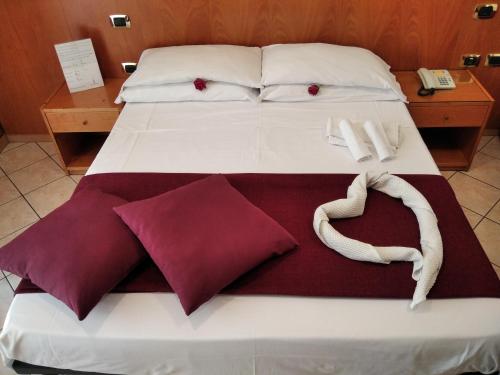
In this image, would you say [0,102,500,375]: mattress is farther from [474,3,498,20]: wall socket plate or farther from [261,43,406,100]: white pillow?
[474,3,498,20]: wall socket plate

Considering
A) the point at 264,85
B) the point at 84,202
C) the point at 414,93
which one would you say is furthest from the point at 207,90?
the point at 414,93

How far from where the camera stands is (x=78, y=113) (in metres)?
2.14

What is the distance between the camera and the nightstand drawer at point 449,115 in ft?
6.73

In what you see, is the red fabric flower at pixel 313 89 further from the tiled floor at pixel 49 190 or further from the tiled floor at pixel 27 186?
the tiled floor at pixel 27 186

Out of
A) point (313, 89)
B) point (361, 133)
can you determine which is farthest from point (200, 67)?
point (361, 133)

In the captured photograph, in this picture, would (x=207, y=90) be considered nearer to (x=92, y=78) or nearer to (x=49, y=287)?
(x=92, y=78)

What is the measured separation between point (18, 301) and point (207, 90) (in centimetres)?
129

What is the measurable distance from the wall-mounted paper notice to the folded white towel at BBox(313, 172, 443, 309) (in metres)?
1.68

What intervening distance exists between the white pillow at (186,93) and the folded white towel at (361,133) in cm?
45

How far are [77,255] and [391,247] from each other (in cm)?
95

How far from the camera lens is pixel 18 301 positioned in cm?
117

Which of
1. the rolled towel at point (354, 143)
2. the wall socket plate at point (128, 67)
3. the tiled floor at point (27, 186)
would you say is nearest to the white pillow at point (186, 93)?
the wall socket plate at point (128, 67)

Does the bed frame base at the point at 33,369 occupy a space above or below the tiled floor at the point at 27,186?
above

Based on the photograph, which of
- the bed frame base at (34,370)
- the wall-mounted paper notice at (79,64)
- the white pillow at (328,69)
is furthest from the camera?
the wall-mounted paper notice at (79,64)
